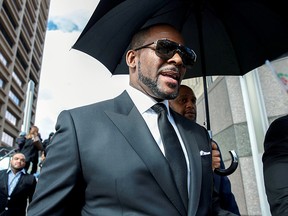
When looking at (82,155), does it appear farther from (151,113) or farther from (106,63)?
(106,63)

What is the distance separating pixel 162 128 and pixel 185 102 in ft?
6.00

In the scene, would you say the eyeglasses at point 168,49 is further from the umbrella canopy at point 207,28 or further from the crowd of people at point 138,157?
the umbrella canopy at point 207,28

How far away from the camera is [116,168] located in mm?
1272

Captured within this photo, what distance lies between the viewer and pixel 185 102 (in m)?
3.25

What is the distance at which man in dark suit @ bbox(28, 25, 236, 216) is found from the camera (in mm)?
1229

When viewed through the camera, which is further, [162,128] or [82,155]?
[162,128]

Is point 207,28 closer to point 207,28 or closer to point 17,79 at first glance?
point 207,28

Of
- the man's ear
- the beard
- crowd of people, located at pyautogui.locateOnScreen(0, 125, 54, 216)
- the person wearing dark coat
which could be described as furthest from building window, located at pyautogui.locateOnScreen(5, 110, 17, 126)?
the beard

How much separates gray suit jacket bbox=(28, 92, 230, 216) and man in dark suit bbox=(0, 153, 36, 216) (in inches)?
212

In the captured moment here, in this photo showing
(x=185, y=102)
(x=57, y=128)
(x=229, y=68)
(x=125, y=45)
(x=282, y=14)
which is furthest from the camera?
(x=185, y=102)

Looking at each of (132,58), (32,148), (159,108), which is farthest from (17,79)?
(159,108)

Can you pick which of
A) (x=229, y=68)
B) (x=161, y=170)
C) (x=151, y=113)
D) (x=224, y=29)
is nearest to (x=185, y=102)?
(x=229, y=68)

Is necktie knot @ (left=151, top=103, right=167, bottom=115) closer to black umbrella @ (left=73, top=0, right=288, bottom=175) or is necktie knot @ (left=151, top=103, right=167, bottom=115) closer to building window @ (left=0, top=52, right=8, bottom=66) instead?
black umbrella @ (left=73, top=0, right=288, bottom=175)

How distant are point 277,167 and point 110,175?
955mm
